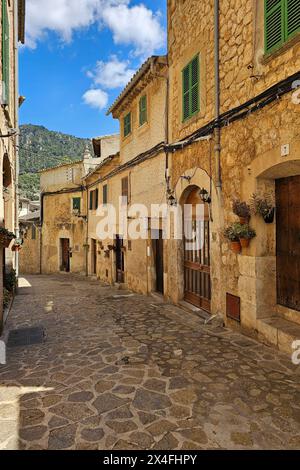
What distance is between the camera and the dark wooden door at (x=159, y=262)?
10.4m

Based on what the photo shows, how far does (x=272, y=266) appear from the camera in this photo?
18.6ft

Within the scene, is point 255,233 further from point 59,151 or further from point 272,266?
point 59,151

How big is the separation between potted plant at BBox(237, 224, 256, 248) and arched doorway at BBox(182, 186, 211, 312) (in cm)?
188

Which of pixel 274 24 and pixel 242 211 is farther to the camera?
pixel 242 211

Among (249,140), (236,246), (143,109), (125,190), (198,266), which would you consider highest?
(143,109)

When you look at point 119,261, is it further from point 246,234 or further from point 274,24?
point 274,24

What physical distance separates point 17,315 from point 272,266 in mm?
6519

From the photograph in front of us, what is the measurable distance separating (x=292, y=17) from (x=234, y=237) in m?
3.57

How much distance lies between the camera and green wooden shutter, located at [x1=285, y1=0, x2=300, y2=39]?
4613 millimetres

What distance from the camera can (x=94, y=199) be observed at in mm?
18875

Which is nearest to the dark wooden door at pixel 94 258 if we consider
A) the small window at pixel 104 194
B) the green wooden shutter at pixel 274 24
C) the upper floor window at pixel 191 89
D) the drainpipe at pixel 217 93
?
the small window at pixel 104 194

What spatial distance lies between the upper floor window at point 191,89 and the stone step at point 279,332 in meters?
5.10

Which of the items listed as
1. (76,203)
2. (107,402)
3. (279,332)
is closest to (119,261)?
(76,203)

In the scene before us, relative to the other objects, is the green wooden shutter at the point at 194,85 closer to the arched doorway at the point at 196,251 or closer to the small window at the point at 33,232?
the arched doorway at the point at 196,251
